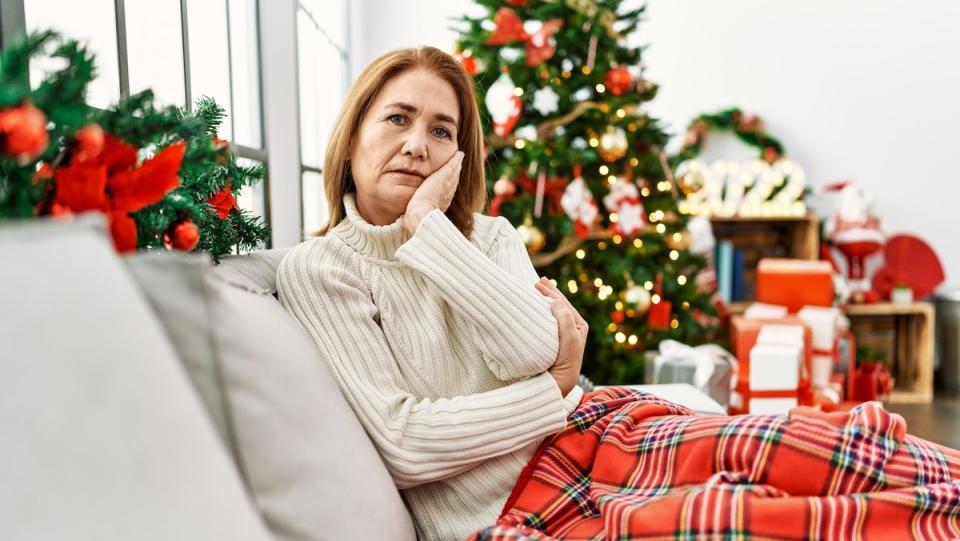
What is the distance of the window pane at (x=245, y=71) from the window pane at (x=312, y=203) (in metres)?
0.58

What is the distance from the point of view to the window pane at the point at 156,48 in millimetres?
1434

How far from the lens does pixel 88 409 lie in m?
0.46

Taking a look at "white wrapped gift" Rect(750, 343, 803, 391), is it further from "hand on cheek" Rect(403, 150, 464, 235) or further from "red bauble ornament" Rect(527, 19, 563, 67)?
"hand on cheek" Rect(403, 150, 464, 235)

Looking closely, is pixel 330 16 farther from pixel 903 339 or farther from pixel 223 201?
pixel 903 339

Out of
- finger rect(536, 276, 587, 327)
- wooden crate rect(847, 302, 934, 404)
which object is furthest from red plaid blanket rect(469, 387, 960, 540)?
wooden crate rect(847, 302, 934, 404)

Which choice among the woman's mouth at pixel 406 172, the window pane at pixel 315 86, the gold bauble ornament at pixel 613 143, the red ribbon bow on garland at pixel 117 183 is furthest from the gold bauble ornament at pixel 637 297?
the red ribbon bow on garland at pixel 117 183

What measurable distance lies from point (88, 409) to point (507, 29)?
101 inches

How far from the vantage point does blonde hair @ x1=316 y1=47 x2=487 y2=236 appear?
1.25 metres

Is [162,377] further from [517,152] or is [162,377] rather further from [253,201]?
[517,152]

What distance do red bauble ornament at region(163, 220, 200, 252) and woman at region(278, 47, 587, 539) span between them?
0.25 meters

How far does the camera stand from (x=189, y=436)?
19.5 inches

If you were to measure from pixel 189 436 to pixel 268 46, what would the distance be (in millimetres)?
2080

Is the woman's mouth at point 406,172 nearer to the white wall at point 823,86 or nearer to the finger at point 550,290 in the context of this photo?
the finger at point 550,290

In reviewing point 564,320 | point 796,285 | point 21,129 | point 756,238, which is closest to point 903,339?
point 756,238
